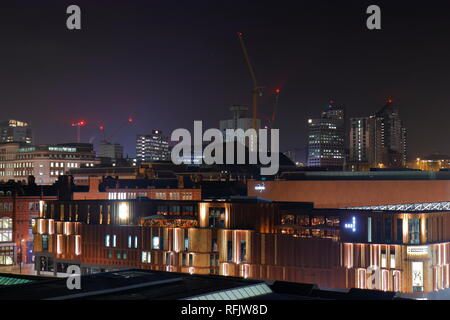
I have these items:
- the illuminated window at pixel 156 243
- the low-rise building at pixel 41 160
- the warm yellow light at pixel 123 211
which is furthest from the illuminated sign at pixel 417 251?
the low-rise building at pixel 41 160

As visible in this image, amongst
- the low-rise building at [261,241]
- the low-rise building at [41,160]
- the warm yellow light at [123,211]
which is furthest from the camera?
the low-rise building at [41,160]

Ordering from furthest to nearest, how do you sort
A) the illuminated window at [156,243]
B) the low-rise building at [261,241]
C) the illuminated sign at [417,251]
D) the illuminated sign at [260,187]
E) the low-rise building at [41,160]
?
the low-rise building at [41,160] < the illuminated sign at [260,187] < the illuminated window at [156,243] < the low-rise building at [261,241] < the illuminated sign at [417,251]

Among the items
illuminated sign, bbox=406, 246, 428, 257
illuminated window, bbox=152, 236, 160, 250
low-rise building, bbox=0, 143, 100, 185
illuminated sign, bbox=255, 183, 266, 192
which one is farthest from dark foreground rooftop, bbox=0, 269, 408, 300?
low-rise building, bbox=0, 143, 100, 185

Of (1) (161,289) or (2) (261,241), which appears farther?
(2) (261,241)

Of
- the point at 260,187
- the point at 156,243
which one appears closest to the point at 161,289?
the point at 156,243

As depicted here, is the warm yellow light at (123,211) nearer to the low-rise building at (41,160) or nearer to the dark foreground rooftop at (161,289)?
the dark foreground rooftop at (161,289)

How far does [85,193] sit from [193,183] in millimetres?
15761

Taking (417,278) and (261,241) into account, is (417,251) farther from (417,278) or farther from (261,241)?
(261,241)

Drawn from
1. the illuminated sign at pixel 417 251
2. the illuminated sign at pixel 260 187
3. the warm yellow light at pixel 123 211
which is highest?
the illuminated sign at pixel 260 187

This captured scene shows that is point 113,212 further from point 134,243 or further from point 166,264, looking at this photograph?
point 166,264

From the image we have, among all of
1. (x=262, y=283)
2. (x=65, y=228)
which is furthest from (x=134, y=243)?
(x=262, y=283)

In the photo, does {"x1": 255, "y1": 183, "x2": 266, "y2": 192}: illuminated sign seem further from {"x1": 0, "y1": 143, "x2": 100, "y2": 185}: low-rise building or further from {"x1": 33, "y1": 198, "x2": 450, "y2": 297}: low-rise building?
{"x1": 0, "y1": 143, "x2": 100, "y2": 185}: low-rise building

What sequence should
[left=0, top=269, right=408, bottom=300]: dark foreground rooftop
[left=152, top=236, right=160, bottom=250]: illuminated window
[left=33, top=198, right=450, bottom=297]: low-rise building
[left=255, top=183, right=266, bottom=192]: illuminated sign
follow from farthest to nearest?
[left=255, top=183, right=266, bottom=192]: illuminated sign → [left=152, top=236, right=160, bottom=250]: illuminated window → [left=33, top=198, right=450, bottom=297]: low-rise building → [left=0, top=269, right=408, bottom=300]: dark foreground rooftop
